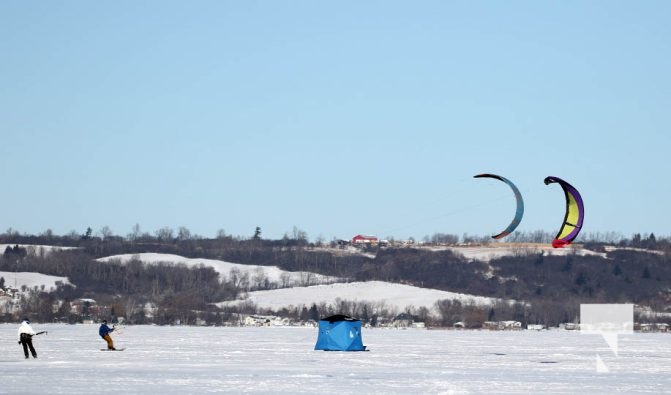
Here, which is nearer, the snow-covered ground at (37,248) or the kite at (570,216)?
the kite at (570,216)

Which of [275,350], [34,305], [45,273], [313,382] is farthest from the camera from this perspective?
[45,273]

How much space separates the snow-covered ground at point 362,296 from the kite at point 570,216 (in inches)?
4411

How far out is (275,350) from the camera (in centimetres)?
3950

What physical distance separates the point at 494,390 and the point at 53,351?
16.2m

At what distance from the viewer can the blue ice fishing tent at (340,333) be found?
37.8m

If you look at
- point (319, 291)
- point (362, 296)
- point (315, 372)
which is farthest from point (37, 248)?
point (315, 372)

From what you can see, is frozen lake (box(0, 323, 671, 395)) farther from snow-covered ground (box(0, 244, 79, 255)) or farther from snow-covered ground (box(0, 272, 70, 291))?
snow-covered ground (box(0, 244, 79, 255))

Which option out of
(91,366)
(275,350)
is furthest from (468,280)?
(91,366)

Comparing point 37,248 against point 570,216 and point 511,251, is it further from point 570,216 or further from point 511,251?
point 570,216

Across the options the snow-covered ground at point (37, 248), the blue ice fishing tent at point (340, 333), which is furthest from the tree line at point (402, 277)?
the blue ice fishing tent at point (340, 333)

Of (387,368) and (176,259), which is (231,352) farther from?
(176,259)

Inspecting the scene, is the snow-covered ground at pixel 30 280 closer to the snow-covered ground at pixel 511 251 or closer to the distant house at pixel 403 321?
the distant house at pixel 403 321

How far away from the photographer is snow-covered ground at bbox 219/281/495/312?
154500mm

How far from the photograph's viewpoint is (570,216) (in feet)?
123
